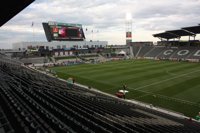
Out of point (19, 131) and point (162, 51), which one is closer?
point (19, 131)

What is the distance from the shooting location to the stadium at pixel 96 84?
→ 8.05m

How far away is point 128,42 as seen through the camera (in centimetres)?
10431

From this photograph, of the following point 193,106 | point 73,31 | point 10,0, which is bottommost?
point 193,106

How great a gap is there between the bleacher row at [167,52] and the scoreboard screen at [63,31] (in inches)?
1001

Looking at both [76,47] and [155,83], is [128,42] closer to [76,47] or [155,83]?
[76,47]

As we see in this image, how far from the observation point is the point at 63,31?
2913 inches

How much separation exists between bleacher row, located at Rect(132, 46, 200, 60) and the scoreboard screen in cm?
2541

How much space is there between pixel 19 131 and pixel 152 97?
2078cm

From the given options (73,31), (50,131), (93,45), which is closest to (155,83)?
(50,131)

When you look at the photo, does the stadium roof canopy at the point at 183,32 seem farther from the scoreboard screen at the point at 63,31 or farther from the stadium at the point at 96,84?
the scoreboard screen at the point at 63,31

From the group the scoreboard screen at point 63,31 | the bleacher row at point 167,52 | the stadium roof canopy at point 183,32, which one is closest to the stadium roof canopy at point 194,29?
the stadium roof canopy at point 183,32

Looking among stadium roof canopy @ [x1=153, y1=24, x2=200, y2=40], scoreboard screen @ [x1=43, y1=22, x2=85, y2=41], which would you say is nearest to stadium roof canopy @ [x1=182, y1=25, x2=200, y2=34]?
stadium roof canopy @ [x1=153, y1=24, x2=200, y2=40]

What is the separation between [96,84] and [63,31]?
45.1 m

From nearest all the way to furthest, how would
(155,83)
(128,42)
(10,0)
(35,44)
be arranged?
(10,0) → (155,83) → (35,44) → (128,42)
